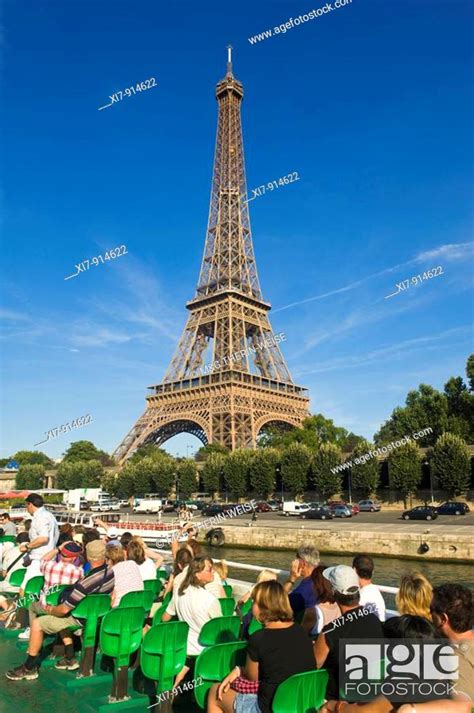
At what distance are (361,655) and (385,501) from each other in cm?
4715

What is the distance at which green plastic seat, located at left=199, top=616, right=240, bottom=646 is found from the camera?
5152 mm

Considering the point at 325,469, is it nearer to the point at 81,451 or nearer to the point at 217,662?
the point at 217,662

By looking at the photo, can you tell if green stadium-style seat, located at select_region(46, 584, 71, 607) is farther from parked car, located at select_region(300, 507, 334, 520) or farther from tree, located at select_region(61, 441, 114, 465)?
tree, located at select_region(61, 441, 114, 465)

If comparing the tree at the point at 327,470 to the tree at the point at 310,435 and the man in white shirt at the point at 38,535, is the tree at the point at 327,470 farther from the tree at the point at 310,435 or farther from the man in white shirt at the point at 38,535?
the man in white shirt at the point at 38,535

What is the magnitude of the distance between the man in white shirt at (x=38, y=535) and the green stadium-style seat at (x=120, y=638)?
2664 mm

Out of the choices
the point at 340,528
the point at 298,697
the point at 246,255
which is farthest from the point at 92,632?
the point at 246,255

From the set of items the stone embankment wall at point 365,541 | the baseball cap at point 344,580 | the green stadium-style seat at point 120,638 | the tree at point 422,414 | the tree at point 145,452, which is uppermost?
the tree at point 422,414

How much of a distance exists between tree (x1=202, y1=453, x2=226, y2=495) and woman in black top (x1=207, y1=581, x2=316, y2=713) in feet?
165

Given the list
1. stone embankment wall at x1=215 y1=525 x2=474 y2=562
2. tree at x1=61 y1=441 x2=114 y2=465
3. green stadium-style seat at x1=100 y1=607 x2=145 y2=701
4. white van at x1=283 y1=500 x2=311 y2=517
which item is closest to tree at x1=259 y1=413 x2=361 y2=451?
white van at x1=283 y1=500 x2=311 y2=517

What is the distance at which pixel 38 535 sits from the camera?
26.3 ft

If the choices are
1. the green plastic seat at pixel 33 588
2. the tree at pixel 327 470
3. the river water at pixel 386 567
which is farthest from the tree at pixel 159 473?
the green plastic seat at pixel 33 588

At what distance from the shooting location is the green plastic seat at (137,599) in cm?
605

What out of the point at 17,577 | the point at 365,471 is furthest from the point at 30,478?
the point at 17,577

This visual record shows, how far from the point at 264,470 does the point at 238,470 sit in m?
2.57
